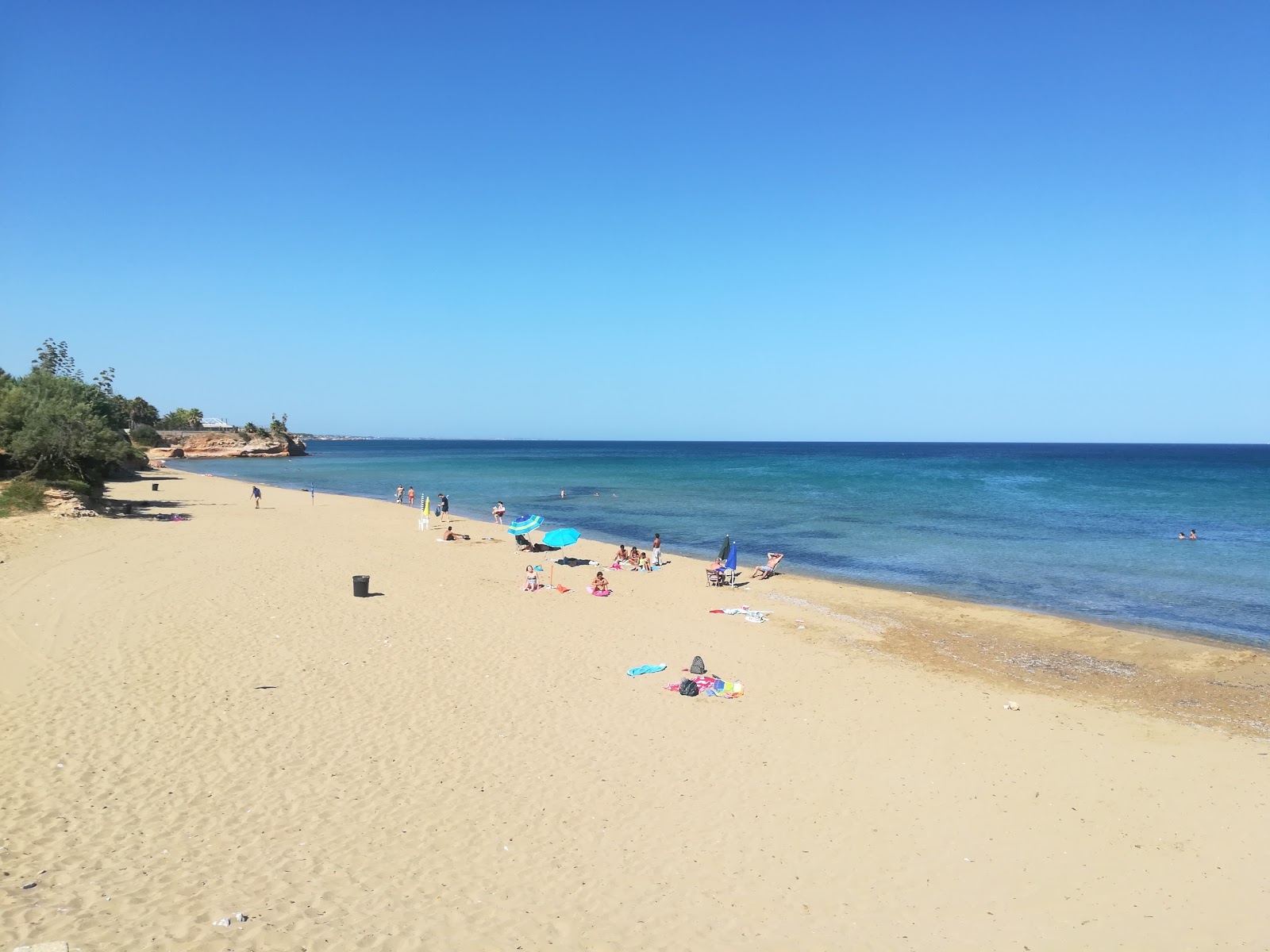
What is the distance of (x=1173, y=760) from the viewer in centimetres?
1039

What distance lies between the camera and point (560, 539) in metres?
23.0

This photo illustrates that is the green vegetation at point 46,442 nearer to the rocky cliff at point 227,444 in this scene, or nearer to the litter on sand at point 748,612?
the litter on sand at point 748,612

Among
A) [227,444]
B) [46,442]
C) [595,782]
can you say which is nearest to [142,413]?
[227,444]

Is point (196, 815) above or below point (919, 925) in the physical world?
above

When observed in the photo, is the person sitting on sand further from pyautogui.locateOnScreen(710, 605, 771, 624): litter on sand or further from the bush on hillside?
the bush on hillside

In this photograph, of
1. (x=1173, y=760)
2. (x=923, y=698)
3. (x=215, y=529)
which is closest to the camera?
(x=1173, y=760)

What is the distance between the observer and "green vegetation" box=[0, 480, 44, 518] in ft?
78.6

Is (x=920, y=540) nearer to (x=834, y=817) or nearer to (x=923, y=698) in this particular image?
(x=923, y=698)

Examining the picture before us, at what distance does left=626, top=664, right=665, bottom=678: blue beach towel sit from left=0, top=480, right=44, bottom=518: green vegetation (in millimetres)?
23105

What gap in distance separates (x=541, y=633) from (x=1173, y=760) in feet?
36.9

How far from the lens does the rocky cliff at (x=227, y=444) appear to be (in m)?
98.7

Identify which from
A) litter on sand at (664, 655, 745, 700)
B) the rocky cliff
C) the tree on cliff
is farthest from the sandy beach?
the tree on cliff

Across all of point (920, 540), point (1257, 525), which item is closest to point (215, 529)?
point (920, 540)

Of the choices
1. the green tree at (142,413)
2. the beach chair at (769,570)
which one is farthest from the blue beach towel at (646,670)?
the green tree at (142,413)
